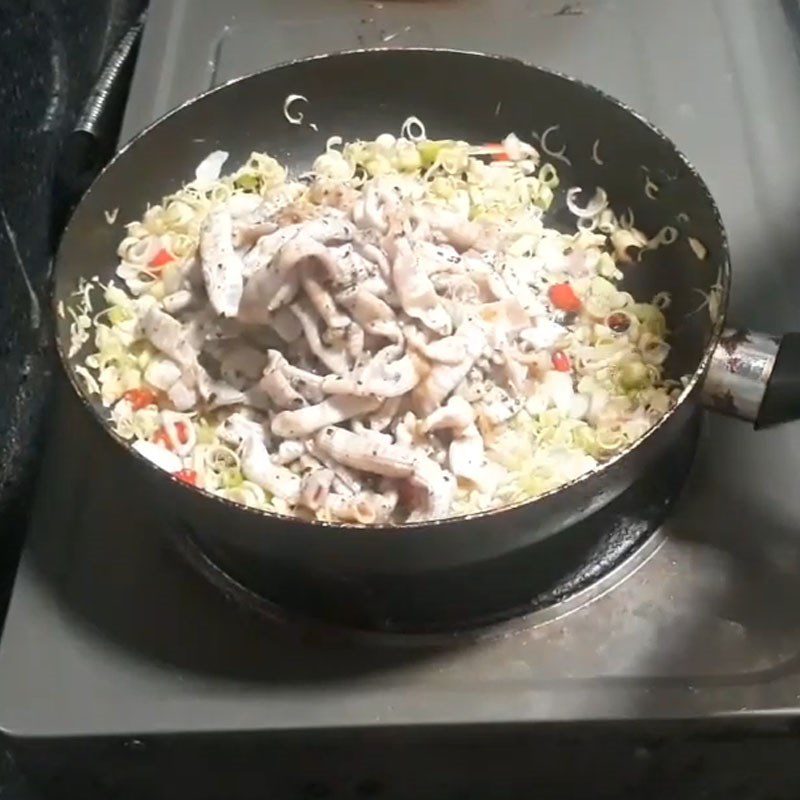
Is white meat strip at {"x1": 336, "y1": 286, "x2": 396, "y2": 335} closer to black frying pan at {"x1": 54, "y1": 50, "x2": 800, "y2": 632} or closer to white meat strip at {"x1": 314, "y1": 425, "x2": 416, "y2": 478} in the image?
white meat strip at {"x1": 314, "y1": 425, "x2": 416, "y2": 478}

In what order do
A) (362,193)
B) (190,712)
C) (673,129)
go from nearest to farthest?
(190,712) → (362,193) → (673,129)

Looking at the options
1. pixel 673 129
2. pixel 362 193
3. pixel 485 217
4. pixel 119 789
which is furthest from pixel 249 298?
pixel 673 129

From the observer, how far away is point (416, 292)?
809 millimetres

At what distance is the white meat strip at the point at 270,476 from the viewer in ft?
2.64

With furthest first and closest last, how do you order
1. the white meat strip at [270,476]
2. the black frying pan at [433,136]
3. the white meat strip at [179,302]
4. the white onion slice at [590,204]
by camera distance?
1. the white onion slice at [590,204]
2. the white meat strip at [179,302]
3. the white meat strip at [270,476]
4. the black frying pan at [433,136]

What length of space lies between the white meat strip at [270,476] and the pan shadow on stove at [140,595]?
0.08 meters

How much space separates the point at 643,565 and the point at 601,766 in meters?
0.15

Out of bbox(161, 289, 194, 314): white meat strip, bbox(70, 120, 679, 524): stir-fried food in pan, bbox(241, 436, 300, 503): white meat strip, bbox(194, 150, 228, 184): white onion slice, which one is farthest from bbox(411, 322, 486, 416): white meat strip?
bbox(194, 150, 228, 184): white onion slice

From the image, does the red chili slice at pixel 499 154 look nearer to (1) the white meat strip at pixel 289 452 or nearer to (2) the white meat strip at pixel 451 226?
(2) the white meat strip at pixel 451 226

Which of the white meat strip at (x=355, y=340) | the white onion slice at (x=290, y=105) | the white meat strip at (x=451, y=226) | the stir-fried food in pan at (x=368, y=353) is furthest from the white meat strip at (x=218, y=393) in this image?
the white onion slice at (x=290, y=105)

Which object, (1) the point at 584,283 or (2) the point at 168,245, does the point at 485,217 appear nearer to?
(1) the point at 584,283

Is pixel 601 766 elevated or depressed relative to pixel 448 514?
depressed

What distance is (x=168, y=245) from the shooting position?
0.97m

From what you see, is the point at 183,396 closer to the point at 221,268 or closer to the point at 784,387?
the point at 221,268
